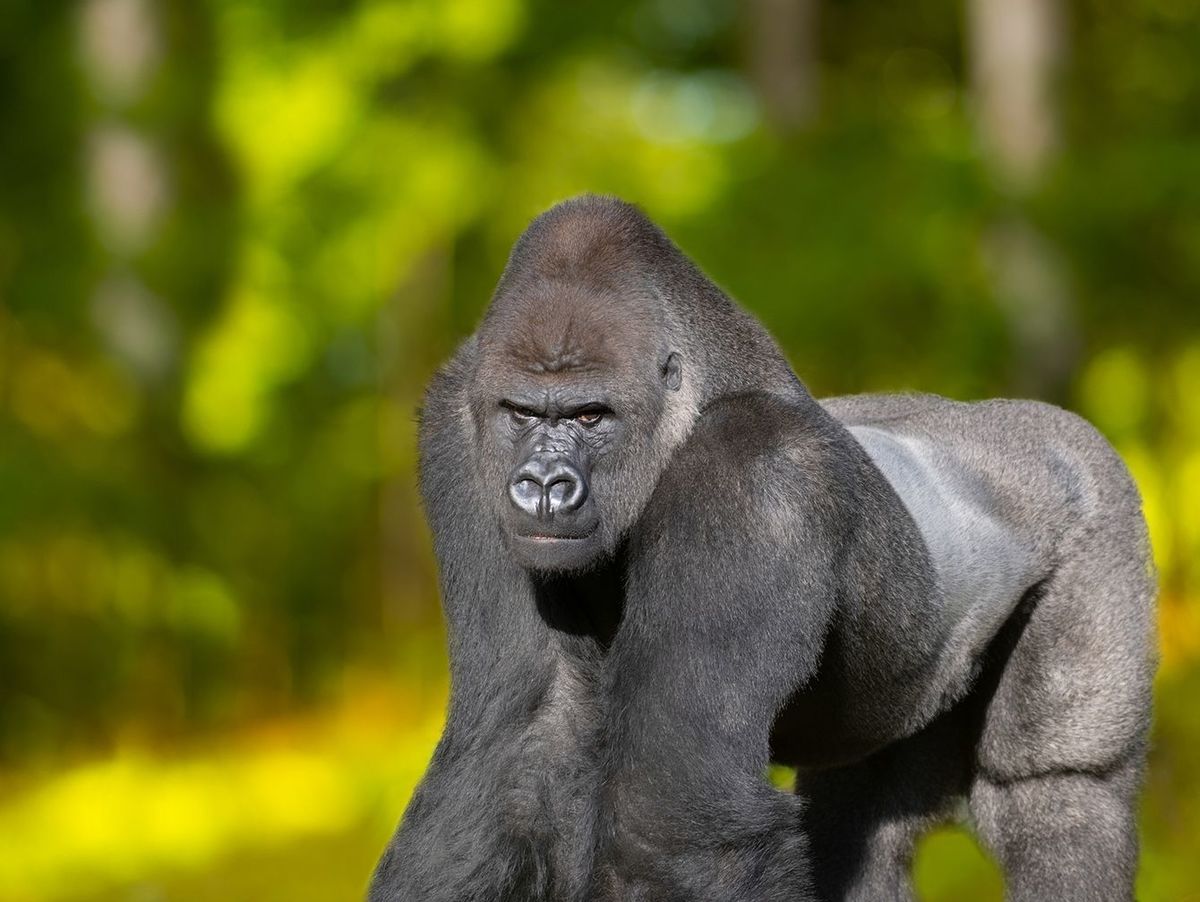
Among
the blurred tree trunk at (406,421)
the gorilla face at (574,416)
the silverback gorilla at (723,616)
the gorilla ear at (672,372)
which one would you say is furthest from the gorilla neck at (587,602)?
the blurred tree trunk at (406,421)

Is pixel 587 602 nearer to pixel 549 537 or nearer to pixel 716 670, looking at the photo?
pixel 549 537

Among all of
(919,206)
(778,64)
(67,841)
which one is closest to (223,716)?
(67,841)

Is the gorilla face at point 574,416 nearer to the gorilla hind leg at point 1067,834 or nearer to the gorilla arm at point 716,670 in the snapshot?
the gorilla arm at point 716,670

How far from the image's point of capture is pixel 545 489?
12.0ft

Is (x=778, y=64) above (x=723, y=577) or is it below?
above

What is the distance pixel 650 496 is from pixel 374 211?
7614 millimetres

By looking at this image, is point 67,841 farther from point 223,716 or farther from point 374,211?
point 374,211

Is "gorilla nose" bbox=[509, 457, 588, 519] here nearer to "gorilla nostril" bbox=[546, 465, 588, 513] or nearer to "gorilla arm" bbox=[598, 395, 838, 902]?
"gorilla nostril" bbox=[546, 465, 588, 513]

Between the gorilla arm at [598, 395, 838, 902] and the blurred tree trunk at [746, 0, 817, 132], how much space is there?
934 centimetres

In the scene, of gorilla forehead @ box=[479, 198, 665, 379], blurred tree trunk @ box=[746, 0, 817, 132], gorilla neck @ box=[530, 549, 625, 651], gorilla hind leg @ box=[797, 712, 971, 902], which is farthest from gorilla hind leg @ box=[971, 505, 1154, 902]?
blurred tree trunk @ box=[746, 0, 817, 132]

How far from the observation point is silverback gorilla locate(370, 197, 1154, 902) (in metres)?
3.55

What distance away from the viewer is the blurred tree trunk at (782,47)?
13047 mm

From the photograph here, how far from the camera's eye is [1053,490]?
4.57m

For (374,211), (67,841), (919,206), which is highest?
(374,211)
